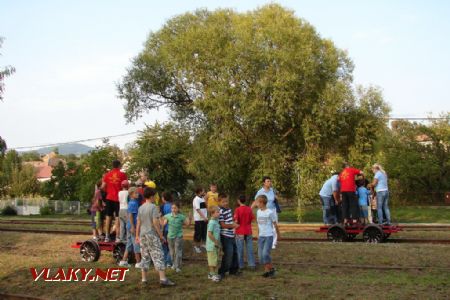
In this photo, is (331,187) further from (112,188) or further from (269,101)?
(269,101)

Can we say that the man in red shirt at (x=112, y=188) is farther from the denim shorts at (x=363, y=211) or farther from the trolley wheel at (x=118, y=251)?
the denim shorts at (x=363, y=211)

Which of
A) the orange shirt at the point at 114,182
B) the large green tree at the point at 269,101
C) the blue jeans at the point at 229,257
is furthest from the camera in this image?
the large green tree at the point at 269,101

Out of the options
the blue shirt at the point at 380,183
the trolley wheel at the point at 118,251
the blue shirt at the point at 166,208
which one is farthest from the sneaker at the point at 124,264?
the blue shirt at the point at 380,183

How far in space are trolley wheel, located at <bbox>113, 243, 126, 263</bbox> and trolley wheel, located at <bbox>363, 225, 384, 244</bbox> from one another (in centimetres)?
705

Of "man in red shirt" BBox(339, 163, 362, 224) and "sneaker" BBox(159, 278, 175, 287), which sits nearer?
"sneaker" BBox(159, 278, 175, 287)

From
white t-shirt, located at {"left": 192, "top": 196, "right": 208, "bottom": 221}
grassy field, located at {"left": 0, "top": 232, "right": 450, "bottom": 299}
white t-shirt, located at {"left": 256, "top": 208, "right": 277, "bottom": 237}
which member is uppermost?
white t-shirt, located at {"left": 192, "top": 196, "right": 208, "bottom": 221}

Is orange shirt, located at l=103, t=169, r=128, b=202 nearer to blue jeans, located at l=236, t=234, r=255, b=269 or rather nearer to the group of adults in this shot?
blue jeans, located at l=236, t=234, r=255, b=269

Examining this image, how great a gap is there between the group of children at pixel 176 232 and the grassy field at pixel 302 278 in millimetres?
394

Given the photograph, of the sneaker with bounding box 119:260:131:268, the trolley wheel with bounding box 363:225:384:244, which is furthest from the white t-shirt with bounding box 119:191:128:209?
the trolley wheel with bounding box 363:225:384:244

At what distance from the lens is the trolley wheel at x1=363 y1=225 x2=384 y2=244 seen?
16312 millimetres

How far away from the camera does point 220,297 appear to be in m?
10.3

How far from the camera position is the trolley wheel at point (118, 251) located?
1440cm

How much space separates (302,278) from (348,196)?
5361mm

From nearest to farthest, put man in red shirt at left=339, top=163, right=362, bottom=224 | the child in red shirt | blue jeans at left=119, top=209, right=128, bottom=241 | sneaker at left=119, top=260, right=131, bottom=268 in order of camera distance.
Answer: the child in red shirt < sneaker at left=119, top=260, right=131, bottom=268 < blue jeans at left=119, top=209, right=128, bottom=241 < man in red shirt at left=339, top=163, right=362, bottom=224
